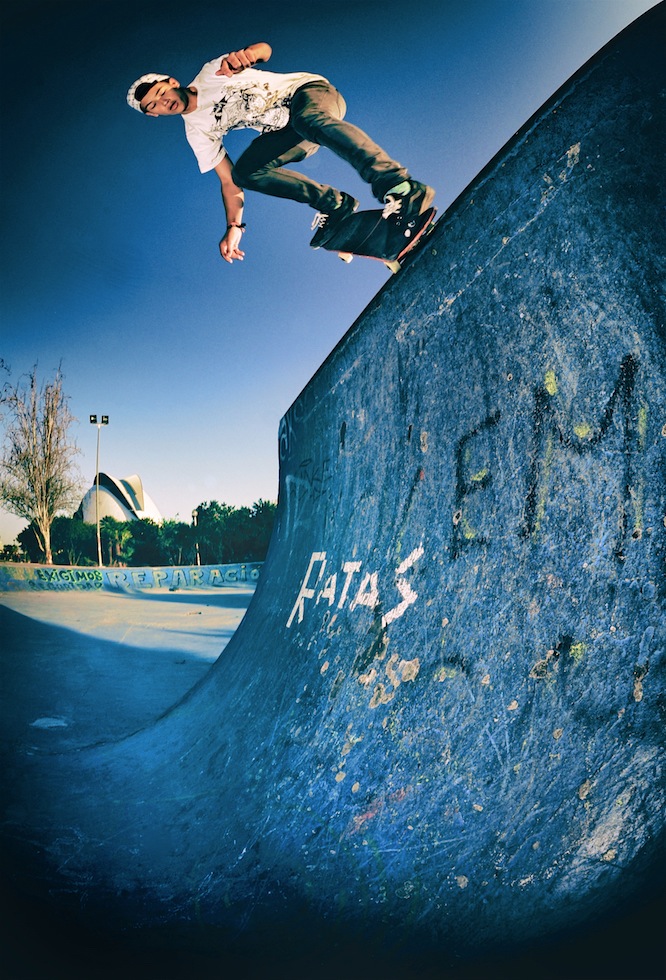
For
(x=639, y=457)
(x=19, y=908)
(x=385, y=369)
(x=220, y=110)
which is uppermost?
(x=220, y=110)

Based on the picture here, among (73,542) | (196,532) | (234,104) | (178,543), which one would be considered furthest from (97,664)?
(196,532)

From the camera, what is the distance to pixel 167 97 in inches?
235

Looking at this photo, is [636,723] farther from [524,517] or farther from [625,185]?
[625,185]

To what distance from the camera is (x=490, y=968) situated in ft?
4.20

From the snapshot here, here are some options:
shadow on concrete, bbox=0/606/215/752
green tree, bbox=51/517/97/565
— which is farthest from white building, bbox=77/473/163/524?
shadow on concrete, bbox=0/606/215/752

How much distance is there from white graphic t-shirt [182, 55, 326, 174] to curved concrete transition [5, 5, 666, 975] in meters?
4.32

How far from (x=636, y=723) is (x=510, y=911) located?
0.62 metres

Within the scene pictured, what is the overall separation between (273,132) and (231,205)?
1.63 meters

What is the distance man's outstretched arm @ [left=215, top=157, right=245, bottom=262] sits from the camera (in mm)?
6258

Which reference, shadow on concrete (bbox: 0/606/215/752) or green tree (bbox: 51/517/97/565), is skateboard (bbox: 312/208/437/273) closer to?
shadow on concrete (bbox: 0/606/215/752)

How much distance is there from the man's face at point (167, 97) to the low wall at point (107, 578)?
40.0ft

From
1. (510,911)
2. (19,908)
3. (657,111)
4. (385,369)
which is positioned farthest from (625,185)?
(19,908)

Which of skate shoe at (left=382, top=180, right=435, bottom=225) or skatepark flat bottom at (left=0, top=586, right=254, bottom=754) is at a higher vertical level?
skate shoe at (left=382, top=180, right=435, bottom=225)

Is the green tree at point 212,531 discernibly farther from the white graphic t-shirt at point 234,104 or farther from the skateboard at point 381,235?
the skateboard at point 381,235
